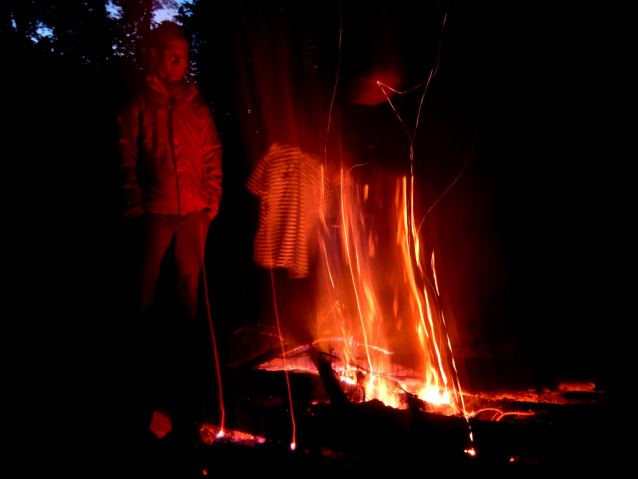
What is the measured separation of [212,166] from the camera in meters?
3.78

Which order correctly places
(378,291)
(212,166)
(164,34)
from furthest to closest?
(378,291)
(212,166)
(164,34)

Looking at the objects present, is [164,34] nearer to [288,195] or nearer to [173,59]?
[173,59]

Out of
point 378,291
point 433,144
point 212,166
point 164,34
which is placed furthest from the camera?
point 378,291

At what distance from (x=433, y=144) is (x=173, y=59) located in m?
3.03

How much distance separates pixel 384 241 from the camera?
4172mm

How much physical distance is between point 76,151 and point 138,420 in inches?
210

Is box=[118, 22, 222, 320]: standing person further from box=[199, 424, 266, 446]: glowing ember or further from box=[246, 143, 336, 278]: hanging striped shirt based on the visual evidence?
box=[199, 424, 266, 446]: glowing ember

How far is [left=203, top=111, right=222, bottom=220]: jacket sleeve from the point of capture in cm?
372

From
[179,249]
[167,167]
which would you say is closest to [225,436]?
[179,249]

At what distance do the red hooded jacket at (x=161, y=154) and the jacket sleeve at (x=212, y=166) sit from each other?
3.9 inches

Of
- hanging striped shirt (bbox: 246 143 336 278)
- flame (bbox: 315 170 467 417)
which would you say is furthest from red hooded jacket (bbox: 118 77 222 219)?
flame (bbox: 315 170 467 417)

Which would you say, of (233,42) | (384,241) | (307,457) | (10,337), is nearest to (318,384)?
(307,457)

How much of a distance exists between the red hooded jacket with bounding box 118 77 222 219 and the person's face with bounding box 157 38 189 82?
140mm

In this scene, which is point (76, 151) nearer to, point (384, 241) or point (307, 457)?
point (384, 241)
